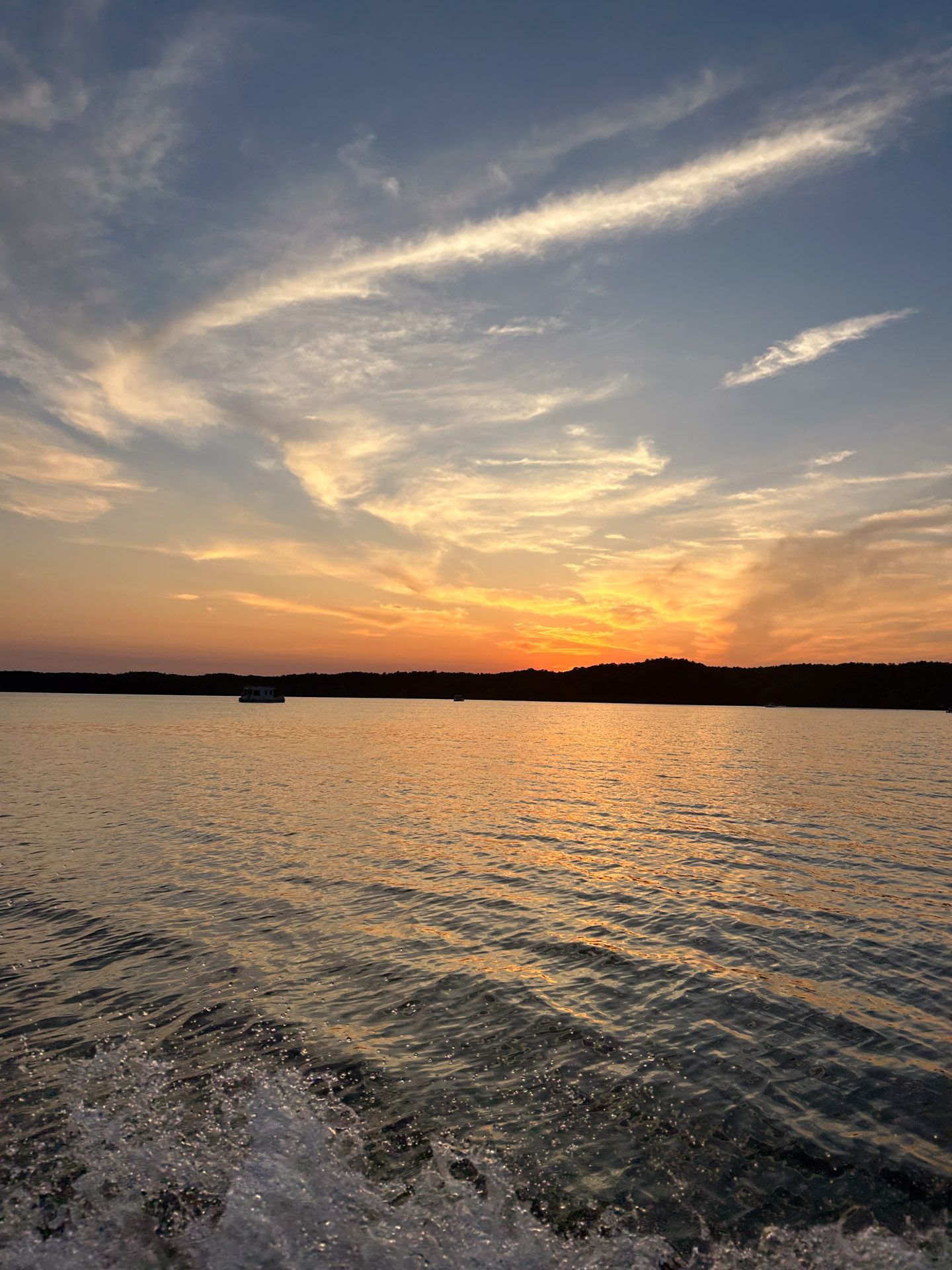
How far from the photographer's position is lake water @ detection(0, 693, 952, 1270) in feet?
27.2

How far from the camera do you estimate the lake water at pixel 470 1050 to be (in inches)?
326

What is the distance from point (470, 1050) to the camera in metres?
12.5

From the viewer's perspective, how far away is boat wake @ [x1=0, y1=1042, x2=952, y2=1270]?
7.68 metres

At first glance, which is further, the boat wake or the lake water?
the lake water

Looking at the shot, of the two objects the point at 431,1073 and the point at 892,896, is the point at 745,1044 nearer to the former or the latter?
the point at 431,1073

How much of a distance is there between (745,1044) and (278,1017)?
8940 mm

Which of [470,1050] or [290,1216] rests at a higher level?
[290,1216]

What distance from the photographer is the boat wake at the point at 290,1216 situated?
7.68m

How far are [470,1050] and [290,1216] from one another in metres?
4.76

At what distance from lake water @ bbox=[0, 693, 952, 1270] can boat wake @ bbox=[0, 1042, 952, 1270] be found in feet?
0.12

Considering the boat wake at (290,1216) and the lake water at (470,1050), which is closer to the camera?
the boat wake at (290,1216)

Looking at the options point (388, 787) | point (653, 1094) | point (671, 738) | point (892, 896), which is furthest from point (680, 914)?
point (671, 738)

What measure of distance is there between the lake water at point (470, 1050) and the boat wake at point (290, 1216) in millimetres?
38

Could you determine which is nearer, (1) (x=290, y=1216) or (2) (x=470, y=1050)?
(1) (x=290, y=1216)
